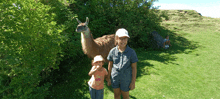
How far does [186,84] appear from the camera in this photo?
6000 mm

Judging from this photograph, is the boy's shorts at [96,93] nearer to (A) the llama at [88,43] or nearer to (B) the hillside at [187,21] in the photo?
(A) the llama at [88,43]

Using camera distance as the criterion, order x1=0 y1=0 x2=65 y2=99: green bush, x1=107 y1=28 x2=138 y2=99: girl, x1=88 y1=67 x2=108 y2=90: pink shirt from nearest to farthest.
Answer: x1=107 y1=28 x2=138 y2=99: girl, x1=88 y1=67 x2=108 y2=90: pink shirt, x1=0 y1=0 x2=65 y2=99: green bush

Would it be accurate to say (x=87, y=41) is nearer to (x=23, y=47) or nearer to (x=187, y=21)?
(x=23, y=47)

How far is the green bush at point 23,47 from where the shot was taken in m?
3.53

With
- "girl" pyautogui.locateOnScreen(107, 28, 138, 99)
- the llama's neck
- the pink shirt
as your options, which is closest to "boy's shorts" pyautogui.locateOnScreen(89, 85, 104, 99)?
the pink shirt

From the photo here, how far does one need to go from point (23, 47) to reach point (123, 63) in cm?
343

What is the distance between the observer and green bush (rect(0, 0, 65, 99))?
3.53 m

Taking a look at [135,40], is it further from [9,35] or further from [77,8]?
[9,35]

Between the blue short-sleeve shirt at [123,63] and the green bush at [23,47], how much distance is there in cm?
248

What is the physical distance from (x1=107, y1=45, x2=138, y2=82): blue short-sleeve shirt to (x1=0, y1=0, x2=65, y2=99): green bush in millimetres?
2476

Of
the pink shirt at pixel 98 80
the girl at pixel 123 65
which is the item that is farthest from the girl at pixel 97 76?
the girl at pixel 123 65

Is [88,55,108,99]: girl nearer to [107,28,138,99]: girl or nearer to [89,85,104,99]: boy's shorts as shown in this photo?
[89,85,104,99]: boy's shorts

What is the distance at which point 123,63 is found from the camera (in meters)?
3.03

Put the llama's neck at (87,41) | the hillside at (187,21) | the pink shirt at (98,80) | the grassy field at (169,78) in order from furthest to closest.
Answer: the hillside at (187,21) → the grassy field at (169,78) → the llama's neck at (87,41) → the pink shirt at (98,80)
